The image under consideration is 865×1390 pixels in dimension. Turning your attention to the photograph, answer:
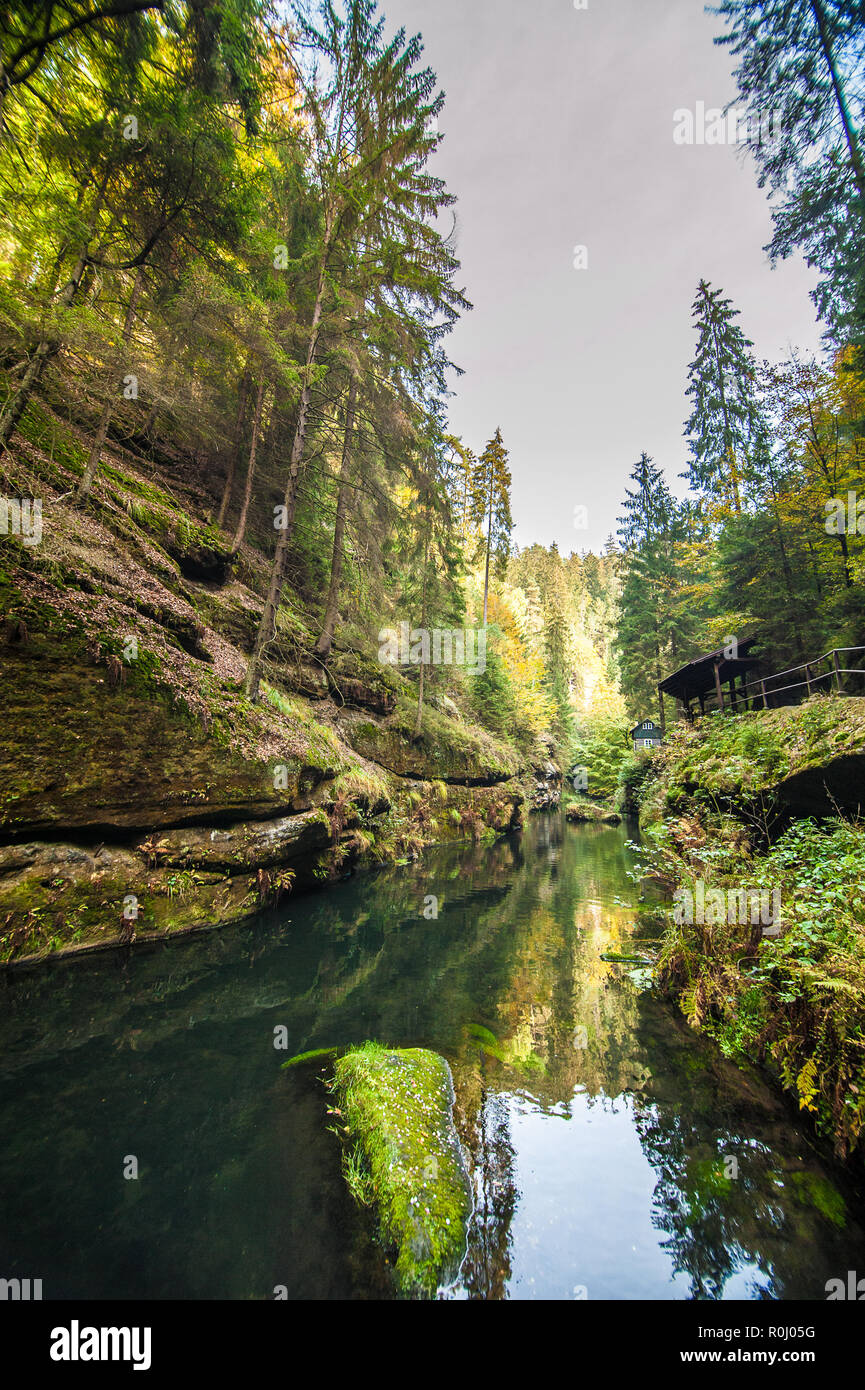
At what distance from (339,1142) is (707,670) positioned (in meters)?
19.0

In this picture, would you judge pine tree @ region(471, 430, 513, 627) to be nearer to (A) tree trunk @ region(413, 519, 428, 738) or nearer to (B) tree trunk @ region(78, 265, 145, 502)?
(A) tree trunk @ region(413, 519, 428, 738)

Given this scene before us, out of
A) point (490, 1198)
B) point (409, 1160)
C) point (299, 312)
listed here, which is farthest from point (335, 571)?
point (490, 1198)

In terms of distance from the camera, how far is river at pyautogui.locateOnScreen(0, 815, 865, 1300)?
9.80 ft

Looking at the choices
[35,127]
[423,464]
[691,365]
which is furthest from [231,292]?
[691,365]

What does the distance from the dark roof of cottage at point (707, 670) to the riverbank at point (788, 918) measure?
7773mm

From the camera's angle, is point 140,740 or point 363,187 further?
point 363,187

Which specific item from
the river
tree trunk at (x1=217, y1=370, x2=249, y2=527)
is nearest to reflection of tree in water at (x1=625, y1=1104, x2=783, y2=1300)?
the river

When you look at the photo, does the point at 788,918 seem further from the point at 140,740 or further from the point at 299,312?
the point at 299,312

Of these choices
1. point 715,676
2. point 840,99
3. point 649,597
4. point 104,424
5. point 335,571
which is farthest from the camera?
point 649,597

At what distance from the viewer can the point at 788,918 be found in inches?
200

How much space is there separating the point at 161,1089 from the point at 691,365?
1248 inches

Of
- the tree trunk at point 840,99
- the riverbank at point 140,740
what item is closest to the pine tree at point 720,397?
the tree trunk at point 840,99

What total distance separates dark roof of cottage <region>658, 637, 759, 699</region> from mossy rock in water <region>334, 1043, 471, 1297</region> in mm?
16066
